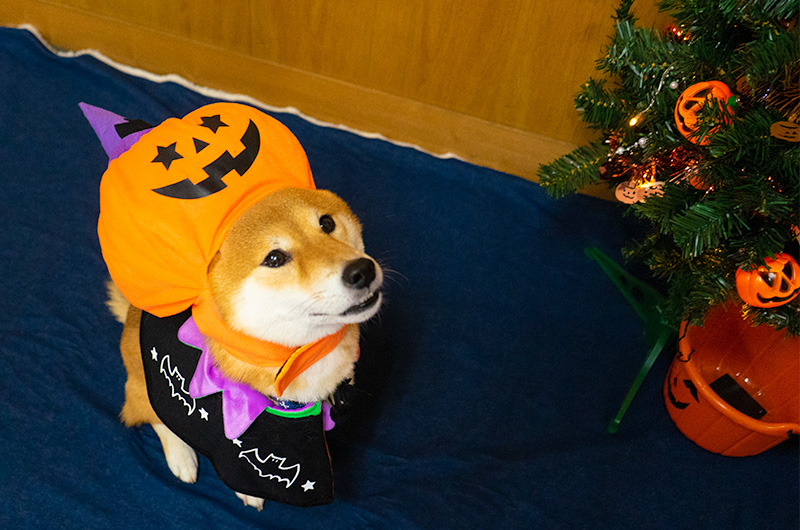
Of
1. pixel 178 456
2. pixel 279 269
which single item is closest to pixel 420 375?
pixel 178 456

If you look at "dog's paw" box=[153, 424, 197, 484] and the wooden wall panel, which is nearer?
"dog's paw" box=[153, 424, 197, 484]

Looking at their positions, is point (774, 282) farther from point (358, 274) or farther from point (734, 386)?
point (358, 274)

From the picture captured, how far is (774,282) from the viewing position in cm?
105

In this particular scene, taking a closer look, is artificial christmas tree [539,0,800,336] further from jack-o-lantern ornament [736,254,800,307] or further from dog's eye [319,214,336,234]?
dog's eye [319,214,336,234]

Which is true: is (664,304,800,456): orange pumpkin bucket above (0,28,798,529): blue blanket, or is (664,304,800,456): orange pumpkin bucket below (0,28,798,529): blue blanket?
above

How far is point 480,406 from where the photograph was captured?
5.11 ft

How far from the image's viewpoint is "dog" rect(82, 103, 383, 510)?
3.10 ft

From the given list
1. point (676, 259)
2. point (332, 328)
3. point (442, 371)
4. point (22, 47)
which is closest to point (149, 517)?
point (332, 328)

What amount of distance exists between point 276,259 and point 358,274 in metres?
0.15

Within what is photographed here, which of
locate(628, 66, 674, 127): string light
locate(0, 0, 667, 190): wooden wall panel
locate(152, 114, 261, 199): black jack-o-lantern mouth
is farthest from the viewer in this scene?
locate(0, 0, 667, 190): wooden wall panel

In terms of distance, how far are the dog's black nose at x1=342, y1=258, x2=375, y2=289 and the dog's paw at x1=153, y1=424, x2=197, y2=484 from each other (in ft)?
2.27

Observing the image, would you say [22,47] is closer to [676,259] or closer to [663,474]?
[676,259]

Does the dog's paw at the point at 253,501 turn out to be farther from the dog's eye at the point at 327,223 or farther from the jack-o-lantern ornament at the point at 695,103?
the jack-o-lantern ornament at the point at 695,103

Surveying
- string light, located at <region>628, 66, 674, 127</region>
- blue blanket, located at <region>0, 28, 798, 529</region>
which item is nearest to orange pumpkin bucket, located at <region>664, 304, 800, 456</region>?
blue blanket, located at <region>0, 28, 798, 529</region>
